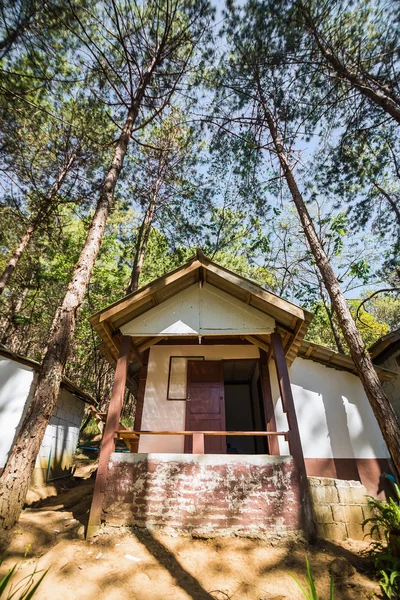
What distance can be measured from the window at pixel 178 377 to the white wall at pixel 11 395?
3.86 metres

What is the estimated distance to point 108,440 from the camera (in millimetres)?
4965

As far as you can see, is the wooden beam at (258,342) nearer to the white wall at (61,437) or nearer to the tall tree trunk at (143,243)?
the tall tree trunk at (143,243)


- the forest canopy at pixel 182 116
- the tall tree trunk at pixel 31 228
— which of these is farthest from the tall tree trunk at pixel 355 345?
the tall tree trunk at pixel 31 228

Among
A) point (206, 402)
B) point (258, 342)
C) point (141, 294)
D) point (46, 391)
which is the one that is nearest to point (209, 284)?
point (141, 294)

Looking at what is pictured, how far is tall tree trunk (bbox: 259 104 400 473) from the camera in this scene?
16.8ft

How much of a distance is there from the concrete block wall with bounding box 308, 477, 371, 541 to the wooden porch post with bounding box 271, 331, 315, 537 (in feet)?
0.51

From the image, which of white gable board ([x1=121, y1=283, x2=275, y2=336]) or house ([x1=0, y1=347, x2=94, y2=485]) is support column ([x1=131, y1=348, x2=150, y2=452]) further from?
house ([x1=0, y1=347, x2=94, y2=485])

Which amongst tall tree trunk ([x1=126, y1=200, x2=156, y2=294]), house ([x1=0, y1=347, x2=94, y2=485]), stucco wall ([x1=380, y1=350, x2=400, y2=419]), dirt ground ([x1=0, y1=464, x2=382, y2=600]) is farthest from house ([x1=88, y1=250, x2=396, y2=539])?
tall tree trunk ([x1=126, y1=200, x2=156, y2=294])

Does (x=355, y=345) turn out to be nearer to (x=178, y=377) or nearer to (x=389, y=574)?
(x=389, y=574)

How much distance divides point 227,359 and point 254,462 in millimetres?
3030

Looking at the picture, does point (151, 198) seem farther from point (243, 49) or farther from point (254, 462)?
point (254, 462)

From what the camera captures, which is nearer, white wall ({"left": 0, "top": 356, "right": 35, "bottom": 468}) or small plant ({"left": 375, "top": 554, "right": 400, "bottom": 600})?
small plant ({"left": 375, "top": 554, "right": 400, "bottom": 600})

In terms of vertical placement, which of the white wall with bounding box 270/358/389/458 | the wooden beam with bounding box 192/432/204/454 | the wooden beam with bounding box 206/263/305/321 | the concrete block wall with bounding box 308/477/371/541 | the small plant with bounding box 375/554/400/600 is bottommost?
the small plant with bounding box 375/554/400/600

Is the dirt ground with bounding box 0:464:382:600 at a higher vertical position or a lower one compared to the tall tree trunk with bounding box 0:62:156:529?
lower
